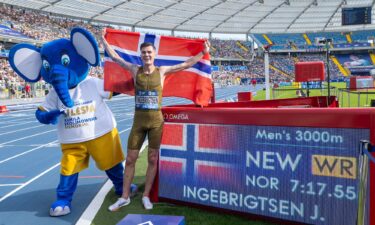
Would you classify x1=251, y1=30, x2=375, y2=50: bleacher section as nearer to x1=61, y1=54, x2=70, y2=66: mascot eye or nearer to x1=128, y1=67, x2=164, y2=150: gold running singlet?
x1=61, y1=54, x2=70, y2=66: mascot eye

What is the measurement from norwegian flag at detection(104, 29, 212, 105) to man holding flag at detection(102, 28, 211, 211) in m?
0.23

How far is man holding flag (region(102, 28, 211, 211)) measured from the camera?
4.11 metres

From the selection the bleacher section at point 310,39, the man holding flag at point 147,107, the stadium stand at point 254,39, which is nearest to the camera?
the man holding flag at point 147,107

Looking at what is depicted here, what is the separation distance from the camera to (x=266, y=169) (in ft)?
12.0

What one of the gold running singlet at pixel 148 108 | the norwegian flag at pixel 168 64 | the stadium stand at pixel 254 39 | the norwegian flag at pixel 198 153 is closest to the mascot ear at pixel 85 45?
the norwegian flag at pixel 168 64

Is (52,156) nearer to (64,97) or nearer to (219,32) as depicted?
(64,97)

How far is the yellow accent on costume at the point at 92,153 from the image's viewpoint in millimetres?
4488

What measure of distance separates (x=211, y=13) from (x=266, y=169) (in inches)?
2101

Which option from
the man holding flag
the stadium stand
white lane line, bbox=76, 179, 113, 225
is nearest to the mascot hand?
the man holding flag

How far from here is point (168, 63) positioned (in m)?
4.69

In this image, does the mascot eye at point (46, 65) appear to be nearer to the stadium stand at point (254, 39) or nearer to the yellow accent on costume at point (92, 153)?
the yellow accent on costume at point (92, 153)

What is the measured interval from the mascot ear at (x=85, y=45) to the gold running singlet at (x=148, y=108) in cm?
72

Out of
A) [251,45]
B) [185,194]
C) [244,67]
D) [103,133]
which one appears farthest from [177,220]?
[251,45]

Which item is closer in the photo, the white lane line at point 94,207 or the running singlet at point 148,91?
the white lane line at point 94,207
